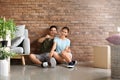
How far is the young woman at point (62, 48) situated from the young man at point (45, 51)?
0.66 feet

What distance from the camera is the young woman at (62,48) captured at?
21.5ft

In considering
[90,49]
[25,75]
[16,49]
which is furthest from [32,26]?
[25,75]

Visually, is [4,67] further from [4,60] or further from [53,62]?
[53,62]

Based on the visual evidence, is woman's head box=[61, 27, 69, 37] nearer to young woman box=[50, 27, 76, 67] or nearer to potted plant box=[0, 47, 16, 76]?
young woman box=[50, 27, 76, 67]

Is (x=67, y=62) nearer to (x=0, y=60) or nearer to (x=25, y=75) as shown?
(x=25, y=75)

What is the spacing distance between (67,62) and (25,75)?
5.42 ft

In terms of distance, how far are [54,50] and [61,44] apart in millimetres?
236

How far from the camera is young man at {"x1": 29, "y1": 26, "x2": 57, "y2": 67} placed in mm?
6320

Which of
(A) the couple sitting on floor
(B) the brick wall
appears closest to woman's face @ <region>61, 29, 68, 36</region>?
(A) the couple sitting on floor

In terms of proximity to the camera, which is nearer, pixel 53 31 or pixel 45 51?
pixel 45 51

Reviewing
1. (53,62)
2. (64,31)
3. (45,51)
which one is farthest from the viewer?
(45,51)

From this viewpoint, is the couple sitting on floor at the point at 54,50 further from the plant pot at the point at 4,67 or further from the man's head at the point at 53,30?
the plant pot at the point at 4,67

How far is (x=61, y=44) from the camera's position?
6.79 m

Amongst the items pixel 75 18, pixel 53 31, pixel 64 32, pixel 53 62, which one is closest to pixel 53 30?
pixel 53 31
